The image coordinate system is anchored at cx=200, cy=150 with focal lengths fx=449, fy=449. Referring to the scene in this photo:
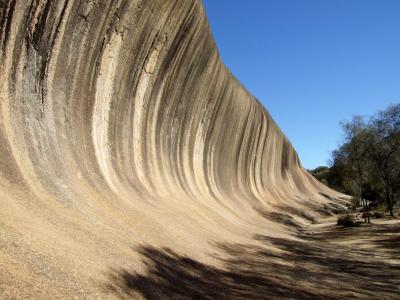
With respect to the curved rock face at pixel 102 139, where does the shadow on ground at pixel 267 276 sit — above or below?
below

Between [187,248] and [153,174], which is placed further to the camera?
[153,174]

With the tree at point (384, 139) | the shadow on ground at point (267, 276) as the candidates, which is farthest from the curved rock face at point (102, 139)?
the tree at point (384, 139)

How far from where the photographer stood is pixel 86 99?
12.7 m

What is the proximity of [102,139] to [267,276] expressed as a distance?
6.22 meters

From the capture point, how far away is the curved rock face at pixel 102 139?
23.3ft

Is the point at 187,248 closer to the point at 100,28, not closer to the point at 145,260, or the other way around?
the point at 145,260

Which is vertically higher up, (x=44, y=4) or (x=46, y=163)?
(x=44, y=4)

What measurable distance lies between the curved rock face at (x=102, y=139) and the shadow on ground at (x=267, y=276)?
1.73 feet

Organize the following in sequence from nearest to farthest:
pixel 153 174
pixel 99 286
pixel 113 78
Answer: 1. pixel 99 286
2. pixel 113 78
3. pixel 153 174

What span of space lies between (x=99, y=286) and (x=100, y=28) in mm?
8895

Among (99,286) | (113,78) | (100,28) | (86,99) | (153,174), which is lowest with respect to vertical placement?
(99,286)

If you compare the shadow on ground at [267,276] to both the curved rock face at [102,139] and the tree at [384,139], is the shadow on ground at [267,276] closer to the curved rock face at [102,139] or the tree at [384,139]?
the curved rock face at [102,139]

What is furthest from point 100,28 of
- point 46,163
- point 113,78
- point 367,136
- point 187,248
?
point 367,136

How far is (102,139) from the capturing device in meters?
13.3
